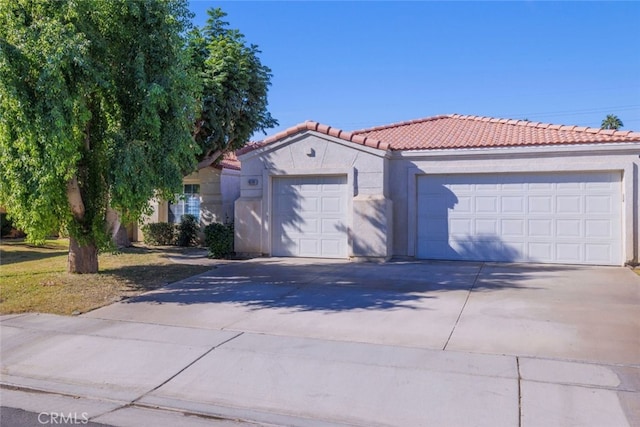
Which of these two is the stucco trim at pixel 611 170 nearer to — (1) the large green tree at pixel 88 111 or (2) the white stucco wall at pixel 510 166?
(2) the white stucco wall at pixel 510 166

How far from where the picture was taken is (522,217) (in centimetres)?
1313

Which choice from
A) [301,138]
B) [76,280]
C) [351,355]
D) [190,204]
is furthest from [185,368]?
[190,204]

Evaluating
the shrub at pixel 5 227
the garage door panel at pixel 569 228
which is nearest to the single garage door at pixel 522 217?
the garage door panel at pixel 569 228

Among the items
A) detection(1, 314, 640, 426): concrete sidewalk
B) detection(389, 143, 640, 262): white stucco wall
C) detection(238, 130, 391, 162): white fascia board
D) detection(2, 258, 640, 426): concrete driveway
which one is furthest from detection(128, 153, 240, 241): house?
detection(1, 314, 640, 426): concrete sidewalk

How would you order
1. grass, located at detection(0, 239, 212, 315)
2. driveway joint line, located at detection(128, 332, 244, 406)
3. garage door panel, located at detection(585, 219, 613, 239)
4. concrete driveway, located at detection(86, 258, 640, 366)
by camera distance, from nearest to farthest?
driveway joint line, located at detection(128, 332, 244, 406)
concrete driveway, located at detection(86, 258, 640, 366)
grass, located at detection(0, 239, 212, 315)
garage door panel, located at detection(585, 219, 613, 239)

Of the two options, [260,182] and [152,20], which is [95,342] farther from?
[260,182]

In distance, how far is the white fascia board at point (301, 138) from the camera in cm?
1368

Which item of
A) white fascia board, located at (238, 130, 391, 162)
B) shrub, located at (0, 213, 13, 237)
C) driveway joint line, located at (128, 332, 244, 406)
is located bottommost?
driveway joint line, located at (128, 332, 244, 406)

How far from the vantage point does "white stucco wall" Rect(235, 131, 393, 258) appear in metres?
13.6

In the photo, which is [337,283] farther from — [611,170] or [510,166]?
[611,170]

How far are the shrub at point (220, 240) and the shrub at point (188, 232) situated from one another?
3.45 meters

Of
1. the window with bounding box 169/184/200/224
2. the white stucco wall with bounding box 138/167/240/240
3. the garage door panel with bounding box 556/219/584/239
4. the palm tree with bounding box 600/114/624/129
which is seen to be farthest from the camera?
the palm tree with bounding box 600/114/624/129

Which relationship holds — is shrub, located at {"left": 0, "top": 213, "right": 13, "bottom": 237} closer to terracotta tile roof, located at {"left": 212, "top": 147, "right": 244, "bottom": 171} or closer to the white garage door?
terracotta tile roof, located at {"left": 212, "top": 147, "right": 244, "bottom": 171}

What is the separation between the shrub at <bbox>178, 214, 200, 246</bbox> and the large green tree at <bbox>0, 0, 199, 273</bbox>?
22.8ft
